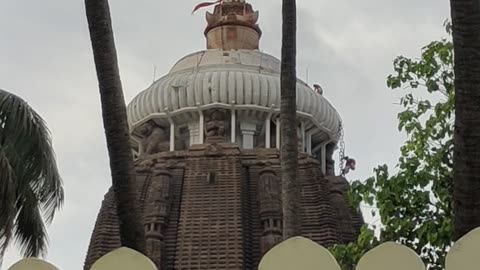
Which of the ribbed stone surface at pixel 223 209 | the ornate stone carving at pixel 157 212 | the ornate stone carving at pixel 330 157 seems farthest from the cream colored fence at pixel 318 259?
the ornate stone carving at pixel 330 157

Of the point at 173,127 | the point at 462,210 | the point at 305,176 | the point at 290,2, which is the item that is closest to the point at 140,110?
the point at 173,127

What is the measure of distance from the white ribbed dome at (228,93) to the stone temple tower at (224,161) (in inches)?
1.2

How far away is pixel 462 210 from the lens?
7836 mm

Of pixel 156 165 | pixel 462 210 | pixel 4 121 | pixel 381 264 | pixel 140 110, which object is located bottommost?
pixel 381 264

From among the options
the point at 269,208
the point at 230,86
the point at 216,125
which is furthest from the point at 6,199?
the point at 230,86

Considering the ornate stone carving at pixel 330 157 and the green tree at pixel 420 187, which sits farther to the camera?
the ornate stone carving at pixel 330 157

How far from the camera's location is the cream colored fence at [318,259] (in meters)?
7.10

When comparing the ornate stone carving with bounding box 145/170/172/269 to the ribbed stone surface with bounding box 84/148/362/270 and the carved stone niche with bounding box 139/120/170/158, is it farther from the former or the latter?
the carved stone niche with bounding box 139/120/170/158

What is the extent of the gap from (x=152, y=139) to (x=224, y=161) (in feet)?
12.5

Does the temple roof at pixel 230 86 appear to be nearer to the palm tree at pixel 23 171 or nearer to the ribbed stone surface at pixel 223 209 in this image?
the ribbed stone surface at pixel 223 209

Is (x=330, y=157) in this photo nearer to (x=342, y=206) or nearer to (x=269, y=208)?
(x=342, y=206)

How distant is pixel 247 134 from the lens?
107 feet

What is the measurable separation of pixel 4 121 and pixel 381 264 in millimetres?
7473

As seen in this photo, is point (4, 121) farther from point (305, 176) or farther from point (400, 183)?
point (305, 176)
